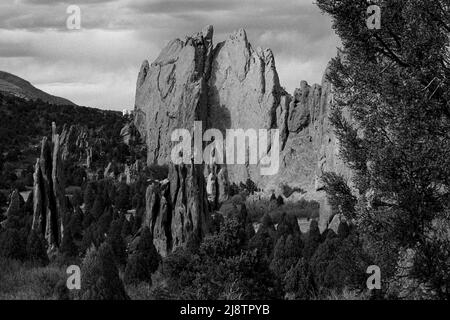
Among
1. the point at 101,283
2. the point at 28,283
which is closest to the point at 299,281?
the point at 28,283

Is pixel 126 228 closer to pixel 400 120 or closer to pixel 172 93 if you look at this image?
pixel 400 120

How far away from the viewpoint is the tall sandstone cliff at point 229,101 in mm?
96438

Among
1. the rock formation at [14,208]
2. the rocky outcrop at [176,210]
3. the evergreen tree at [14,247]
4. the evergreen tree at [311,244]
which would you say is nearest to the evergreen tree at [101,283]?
the evergreen tree at [14,247]

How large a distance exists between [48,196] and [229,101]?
74019mm

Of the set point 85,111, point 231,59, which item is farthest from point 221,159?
point 85,111

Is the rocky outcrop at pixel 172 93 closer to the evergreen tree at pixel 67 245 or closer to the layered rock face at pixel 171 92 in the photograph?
the layered rock face at pixel 171 92

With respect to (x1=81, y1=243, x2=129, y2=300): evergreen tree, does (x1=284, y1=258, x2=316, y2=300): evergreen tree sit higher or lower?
lower

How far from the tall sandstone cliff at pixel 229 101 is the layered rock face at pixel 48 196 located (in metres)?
57.8

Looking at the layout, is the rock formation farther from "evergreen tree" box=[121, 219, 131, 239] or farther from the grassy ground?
the grassy ground

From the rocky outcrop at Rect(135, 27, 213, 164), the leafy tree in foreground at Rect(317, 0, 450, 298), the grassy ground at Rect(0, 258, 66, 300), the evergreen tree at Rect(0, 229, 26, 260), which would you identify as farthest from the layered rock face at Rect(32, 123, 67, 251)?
the rocky outcrop at Rect(135, 27, 213, 164)

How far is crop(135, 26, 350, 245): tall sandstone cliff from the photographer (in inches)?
3797

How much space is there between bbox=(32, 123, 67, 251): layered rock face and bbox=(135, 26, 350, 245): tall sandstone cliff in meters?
57.8

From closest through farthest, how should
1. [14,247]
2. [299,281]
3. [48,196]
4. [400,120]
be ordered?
[400,120], [14,247], [299,281], [48,196]

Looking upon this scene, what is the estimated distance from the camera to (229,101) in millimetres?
109625
